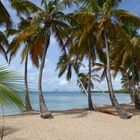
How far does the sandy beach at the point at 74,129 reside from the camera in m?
14.3

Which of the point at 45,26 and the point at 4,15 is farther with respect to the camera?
the point at 45,26

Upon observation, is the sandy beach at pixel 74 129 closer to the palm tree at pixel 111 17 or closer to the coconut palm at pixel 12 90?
the palm tree at pixel 111 17

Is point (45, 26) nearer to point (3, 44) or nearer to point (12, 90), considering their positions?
point (3, 44)

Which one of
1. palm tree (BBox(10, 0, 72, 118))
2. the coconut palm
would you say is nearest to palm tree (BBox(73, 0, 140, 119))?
palm tree (BBox(10, 0, 72, 118))

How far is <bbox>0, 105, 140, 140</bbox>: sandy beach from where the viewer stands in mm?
14281

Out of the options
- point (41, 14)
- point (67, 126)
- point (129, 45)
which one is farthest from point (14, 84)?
point (129, 45)

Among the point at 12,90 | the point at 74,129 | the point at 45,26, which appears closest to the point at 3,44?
the point at 45,26

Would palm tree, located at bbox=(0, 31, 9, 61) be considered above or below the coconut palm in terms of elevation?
above

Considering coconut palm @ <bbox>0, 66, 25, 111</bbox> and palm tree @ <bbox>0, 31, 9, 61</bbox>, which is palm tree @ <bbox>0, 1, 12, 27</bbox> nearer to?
palm tree @ <bbox>0, 31, 9, 61</bbox>

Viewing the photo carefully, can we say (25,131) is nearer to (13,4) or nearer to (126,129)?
(126,129)

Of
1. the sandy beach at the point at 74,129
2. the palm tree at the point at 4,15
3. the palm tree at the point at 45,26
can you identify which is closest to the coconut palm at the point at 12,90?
the sandy beach at the point at 74,129

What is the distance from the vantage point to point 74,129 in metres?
16.1

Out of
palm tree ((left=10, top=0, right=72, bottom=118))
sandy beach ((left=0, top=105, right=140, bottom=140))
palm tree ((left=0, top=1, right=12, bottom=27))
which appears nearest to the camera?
sandy beach ((left=0, top=105, right=140, bottom=140))

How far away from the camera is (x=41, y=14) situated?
21.0 meters
